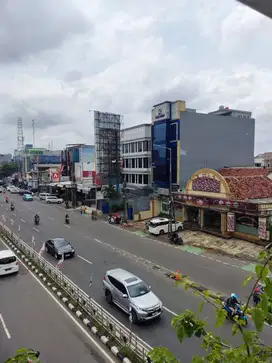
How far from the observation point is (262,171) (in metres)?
30.4

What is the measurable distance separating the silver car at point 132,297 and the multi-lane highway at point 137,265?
1.23 feet

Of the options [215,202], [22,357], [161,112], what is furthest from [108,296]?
[161,112]

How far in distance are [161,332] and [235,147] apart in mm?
28827

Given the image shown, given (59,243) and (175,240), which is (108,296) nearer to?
(59,243)

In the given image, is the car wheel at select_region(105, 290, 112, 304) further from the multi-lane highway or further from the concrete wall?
the concrete wall

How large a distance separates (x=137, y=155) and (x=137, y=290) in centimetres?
2674

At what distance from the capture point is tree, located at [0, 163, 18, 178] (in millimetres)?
112188

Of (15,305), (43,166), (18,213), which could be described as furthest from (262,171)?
(43,166)

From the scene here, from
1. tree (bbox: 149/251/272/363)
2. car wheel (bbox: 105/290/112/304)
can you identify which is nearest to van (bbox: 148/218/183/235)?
car wheel (bbox: 105/290/112/304)

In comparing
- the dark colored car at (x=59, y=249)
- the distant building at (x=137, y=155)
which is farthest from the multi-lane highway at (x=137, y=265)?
the distant building at (x=137, y=155)

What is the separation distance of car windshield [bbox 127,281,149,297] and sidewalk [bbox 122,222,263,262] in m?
9.62

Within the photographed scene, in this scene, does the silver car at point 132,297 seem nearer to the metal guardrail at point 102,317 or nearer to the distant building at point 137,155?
the metal guardrail at point 102,317

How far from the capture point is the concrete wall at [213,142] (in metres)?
30.9

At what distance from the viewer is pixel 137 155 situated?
3722cm
